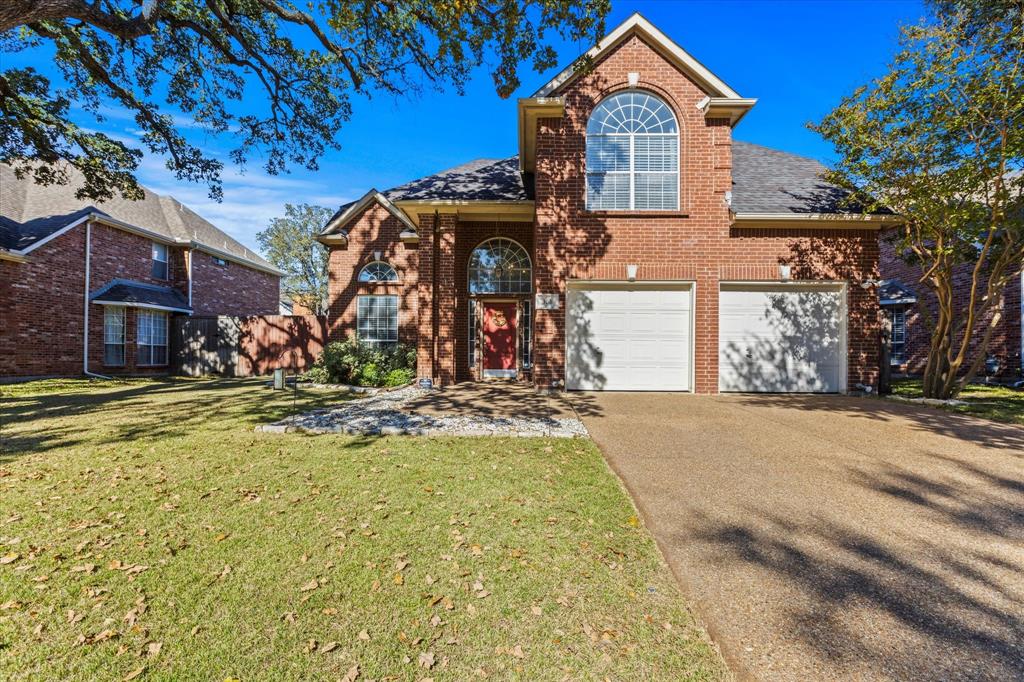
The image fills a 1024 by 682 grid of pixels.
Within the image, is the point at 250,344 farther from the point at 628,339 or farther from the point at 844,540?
the point at 844,540

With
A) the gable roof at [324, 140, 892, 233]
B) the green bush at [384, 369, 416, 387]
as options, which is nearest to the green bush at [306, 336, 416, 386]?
the green bush at [384, 369, 416, 387]

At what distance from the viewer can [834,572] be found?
9.00 ft

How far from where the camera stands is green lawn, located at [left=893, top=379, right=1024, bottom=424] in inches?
288

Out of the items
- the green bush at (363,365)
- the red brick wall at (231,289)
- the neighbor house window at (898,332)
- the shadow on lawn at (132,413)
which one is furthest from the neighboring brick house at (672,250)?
the red brick wall at (231,289)

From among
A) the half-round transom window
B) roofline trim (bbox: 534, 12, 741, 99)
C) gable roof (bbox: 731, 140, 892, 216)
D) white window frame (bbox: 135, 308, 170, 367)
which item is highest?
roofline trim (bbox: 534, 12, 741, 99)

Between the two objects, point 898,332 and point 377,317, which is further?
point 898,332

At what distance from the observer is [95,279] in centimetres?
1524

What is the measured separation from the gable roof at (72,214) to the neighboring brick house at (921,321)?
26.4 m

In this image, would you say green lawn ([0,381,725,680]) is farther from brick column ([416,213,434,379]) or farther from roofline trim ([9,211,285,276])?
roofline trim ([9,211,285,276])

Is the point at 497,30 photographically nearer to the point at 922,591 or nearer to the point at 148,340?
the point at 922,591

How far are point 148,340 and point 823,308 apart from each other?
23.3m

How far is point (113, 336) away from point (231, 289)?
602 centimetres

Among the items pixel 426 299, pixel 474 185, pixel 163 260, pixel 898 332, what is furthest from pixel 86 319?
pixel 898 332

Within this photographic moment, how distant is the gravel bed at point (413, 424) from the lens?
606 centimetres
